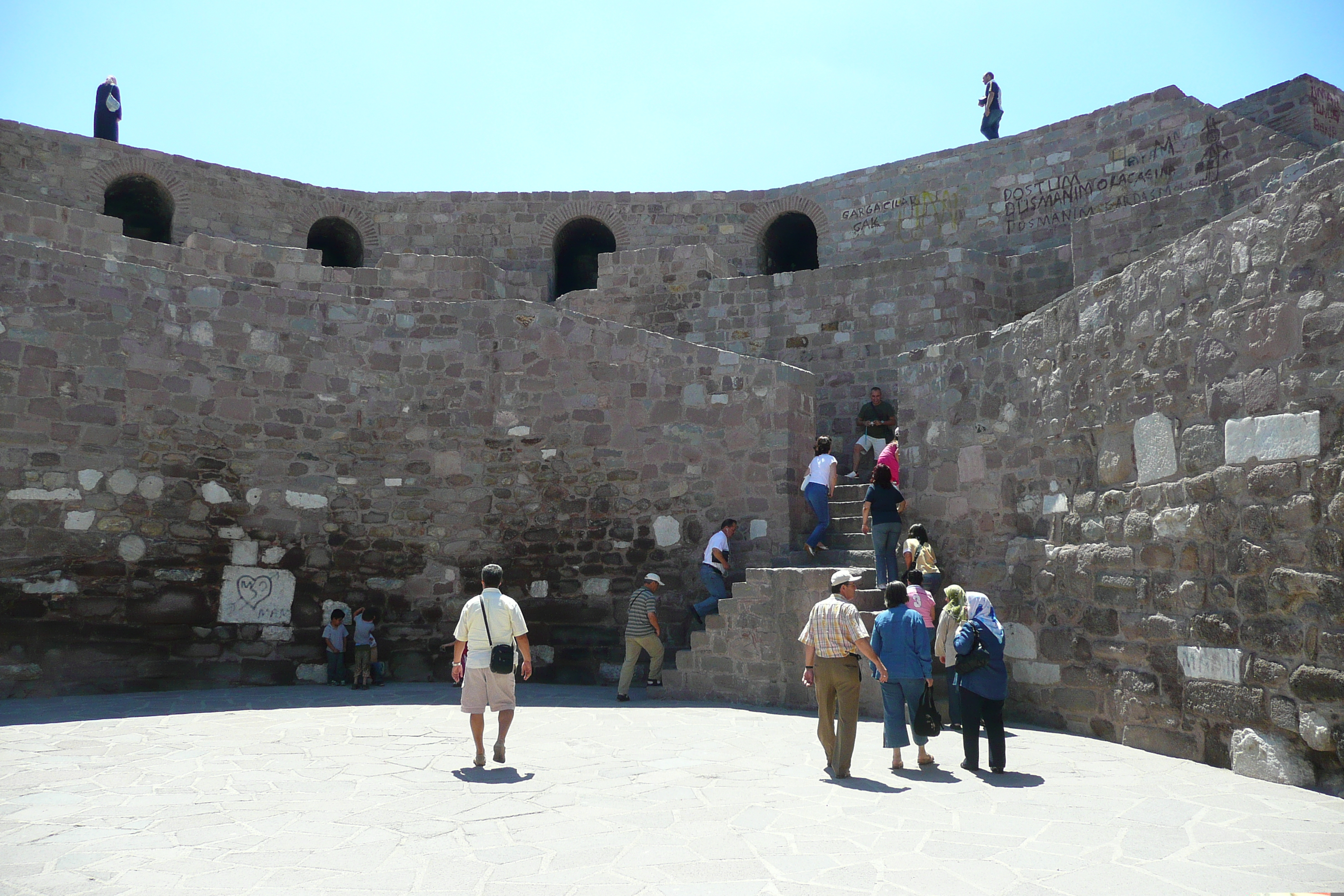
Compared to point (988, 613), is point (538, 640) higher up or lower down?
lower down

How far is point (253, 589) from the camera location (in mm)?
10578

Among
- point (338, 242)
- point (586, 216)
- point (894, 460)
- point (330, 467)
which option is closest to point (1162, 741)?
point (894, 460)

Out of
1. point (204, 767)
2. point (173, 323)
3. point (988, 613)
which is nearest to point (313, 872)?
point (204, 767)

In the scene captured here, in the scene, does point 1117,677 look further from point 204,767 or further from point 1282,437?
point 204,767

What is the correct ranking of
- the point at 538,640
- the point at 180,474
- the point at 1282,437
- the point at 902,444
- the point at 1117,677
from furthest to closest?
the point at 538,640 → the point at 180,474 → the point at 902,444 → the point at 1117,677 → the point at 1282,437

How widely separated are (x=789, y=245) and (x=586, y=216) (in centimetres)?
442

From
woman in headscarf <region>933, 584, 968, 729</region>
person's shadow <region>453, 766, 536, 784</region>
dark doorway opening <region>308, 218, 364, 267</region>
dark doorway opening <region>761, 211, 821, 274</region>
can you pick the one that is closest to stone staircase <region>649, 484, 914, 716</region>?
woman in headscarf <region>933, 584, 968, 729</region>

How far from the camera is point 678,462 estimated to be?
1138 centimetres

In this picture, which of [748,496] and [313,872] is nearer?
[313,872]

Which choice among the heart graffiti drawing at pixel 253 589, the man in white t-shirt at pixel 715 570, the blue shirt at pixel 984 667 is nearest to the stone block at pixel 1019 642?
the blue shirt at pixel 984 667

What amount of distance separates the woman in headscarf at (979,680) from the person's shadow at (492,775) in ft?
9.17

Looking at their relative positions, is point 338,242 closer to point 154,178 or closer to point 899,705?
point 154,178

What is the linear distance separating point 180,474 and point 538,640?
4.23 metres

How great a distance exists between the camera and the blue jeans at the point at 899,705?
6398 mm
